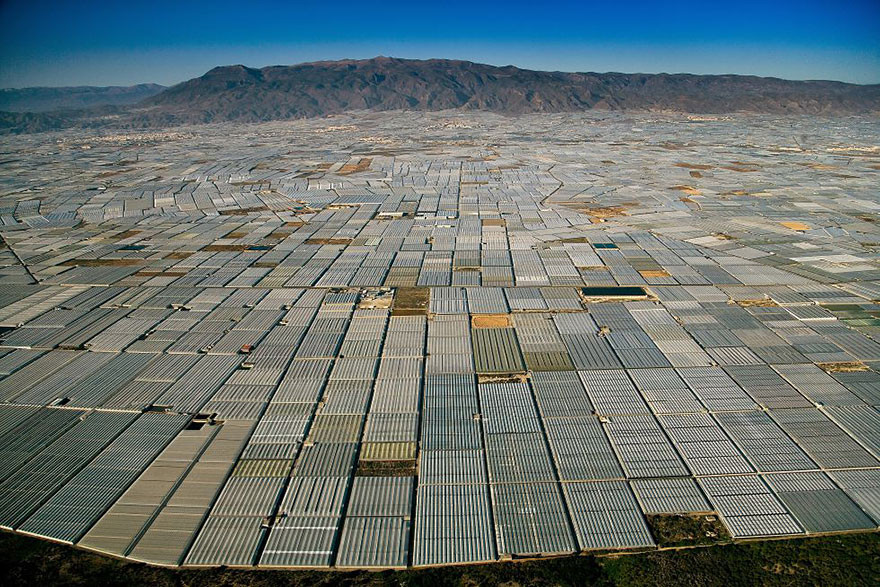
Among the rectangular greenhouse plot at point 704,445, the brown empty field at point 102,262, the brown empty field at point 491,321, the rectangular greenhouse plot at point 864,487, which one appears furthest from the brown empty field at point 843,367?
the brown empty field at point 102,262

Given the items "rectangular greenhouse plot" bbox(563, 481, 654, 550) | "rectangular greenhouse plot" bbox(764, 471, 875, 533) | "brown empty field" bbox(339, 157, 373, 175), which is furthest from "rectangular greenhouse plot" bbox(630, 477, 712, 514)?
"brown empty field" bbox(339, 157, 373, 175)

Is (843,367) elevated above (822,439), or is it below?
above

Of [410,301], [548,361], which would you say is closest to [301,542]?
[548,361]

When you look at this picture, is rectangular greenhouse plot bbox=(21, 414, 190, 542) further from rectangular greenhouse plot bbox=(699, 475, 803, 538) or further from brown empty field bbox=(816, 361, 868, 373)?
brown empty field bbox=(816, 361, 868, 373)

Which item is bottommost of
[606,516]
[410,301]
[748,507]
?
[606,516]

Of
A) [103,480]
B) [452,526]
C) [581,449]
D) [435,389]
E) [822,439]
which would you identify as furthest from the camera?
[435,389]

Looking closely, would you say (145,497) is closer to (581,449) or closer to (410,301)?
(581,449)

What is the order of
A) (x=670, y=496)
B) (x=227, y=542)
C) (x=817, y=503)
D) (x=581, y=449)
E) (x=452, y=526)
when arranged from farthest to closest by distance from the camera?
(x=581, y=449) < (x=670, y=496) < (x=817, y=503) < (x=452, y=526) < (x=227, y=542)

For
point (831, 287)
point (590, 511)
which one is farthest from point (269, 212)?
point (831, 287)
